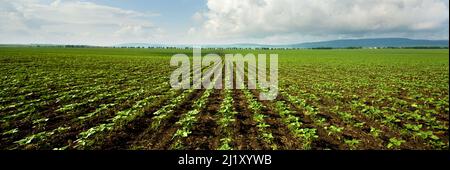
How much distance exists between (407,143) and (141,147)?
24.1ft

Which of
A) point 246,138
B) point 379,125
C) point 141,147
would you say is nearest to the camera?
point 141,147

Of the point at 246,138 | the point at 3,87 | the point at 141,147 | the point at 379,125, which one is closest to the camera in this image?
the point at 141,147

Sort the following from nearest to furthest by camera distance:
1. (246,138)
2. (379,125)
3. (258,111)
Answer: (246,138)
(379,125)
(258,111)

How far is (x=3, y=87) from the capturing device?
17.8m

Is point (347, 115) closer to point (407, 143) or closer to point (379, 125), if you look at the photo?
point (379, 125)

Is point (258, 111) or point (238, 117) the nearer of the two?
point (238, 117)
